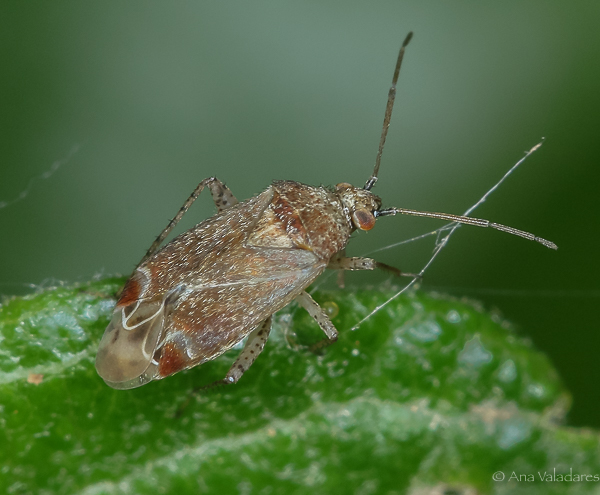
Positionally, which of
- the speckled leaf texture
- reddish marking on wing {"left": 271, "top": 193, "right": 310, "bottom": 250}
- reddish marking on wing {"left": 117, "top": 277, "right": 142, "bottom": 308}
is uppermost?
reddish marking on wing {"left": 117, "top": 277, "right": 142, "bottom": 308}

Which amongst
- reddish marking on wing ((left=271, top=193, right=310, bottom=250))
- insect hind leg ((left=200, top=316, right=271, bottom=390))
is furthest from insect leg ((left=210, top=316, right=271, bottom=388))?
reddish marking on wing ((left=271, top=193, right=310, bottom=250))

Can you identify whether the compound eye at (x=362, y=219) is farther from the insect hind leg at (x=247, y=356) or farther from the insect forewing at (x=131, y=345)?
the insect forewing at (x=131, y=345)

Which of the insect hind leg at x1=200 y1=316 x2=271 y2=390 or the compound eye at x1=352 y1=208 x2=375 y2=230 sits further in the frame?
the compound eye at x1=352 y1=208 x2=375 y2=230

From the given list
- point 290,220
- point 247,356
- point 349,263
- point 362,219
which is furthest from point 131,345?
point 362,219

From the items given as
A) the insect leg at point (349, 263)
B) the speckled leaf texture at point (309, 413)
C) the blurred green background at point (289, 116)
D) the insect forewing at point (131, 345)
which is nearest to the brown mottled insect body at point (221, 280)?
the insect forewing at point (131, 345)

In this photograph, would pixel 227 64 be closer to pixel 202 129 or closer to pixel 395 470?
pixel 202 129

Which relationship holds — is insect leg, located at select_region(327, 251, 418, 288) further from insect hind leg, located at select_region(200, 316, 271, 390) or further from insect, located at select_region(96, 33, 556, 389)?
insect hind leg, located at select_region(200, 316, 271, 390)

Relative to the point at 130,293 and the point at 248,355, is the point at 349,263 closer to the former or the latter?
the point at 248,355

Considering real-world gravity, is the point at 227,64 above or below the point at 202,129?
above

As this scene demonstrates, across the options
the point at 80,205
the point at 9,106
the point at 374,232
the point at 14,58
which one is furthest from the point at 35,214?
the point at 374,232
